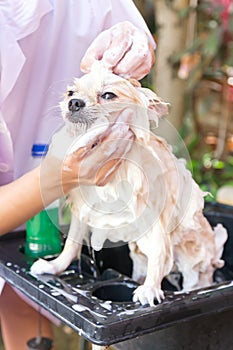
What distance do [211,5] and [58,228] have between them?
1.34 metres

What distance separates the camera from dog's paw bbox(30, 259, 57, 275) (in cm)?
73

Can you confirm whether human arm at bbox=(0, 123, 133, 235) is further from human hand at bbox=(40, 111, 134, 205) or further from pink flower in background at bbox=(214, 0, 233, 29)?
pink flower in background at bbox=(214, 0, 233, 29)

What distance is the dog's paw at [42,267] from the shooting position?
734 mm

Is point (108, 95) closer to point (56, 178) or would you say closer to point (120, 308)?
point (56, 178)

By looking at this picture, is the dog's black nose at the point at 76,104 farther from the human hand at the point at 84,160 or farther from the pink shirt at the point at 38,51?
the pink shirt at the point at 38,51

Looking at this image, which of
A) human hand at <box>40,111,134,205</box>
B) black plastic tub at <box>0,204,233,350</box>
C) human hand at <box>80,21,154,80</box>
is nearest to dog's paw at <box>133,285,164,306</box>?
black plastic tub at <box>0,204,233,350</box>

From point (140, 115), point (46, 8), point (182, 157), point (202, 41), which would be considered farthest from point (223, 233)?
point (202, 41)

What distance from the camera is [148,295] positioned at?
25.5 inches

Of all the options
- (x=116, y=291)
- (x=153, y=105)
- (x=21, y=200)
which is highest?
(x=153, y=105)

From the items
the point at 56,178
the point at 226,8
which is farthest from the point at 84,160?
the point at 226,8

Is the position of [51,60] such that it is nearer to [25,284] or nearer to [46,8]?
[46,8]

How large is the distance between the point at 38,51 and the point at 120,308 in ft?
1.38

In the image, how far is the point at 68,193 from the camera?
715mm

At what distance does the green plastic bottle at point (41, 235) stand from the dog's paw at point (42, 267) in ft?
0.25
